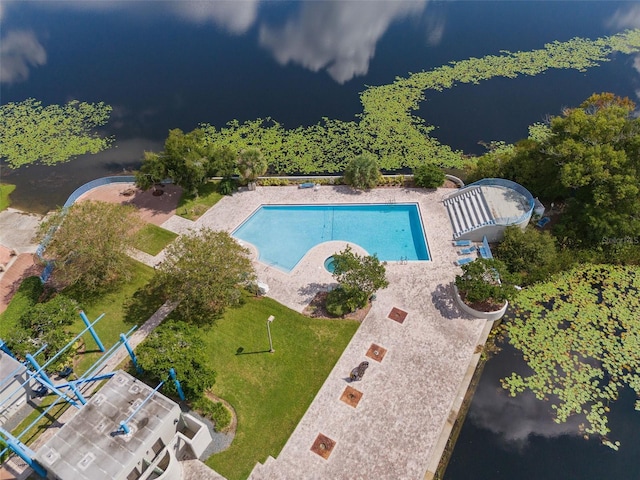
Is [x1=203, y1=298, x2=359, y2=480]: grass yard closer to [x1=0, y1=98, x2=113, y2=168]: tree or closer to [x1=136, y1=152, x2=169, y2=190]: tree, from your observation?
[x1=136, y1=152, x2=169, y2=190]: tree

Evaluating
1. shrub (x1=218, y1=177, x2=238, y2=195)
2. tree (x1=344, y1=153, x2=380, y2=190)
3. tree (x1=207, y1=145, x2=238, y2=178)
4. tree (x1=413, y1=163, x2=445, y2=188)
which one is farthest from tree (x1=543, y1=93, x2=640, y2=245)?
shrub (x1=218, y1=177, x2=238, y2=195)

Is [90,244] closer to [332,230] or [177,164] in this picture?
[177,164]

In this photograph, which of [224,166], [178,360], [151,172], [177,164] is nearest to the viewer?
[178,360]

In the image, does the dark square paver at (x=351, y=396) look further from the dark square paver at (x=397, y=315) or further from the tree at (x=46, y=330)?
the tree at (x=46, y=330)

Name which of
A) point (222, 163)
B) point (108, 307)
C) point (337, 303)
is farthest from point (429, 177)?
point (108, 307)

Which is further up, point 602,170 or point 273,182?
point 602,170

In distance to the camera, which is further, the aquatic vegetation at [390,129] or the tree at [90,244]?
the aquatic vegetation at [390,129]

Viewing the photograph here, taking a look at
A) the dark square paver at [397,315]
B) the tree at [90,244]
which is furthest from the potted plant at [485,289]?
the tree at [90,244]
